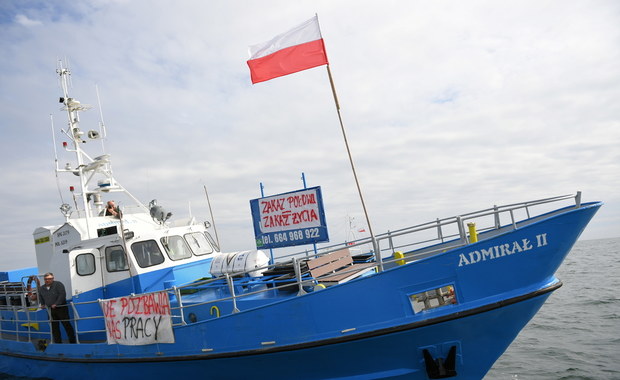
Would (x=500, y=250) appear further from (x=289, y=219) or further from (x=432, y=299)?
(x=289, y=219)

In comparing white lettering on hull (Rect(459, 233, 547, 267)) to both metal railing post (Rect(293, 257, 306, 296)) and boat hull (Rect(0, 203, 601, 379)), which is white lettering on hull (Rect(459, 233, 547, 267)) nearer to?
boat hull (Rect(0, 203, 601, 379))

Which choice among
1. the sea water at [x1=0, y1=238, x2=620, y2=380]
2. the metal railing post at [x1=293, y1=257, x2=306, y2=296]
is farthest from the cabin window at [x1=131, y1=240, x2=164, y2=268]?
the sea water at [x1=0, y1=238, x2=620, y2=380]

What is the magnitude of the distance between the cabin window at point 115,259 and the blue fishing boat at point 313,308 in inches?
0.8

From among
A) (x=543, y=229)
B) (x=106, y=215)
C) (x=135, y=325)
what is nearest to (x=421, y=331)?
(x=543, y=229)

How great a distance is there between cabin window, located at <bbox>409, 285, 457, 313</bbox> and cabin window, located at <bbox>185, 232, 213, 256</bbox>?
556cm

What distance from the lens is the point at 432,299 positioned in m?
5.52

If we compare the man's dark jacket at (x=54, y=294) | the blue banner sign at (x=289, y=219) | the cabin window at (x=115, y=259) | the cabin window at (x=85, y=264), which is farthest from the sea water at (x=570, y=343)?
the man's dark jacket at (x=54, y=294)

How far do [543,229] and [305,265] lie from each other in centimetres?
366

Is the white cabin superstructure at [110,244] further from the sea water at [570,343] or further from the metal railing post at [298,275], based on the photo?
the sea water at [570,343]

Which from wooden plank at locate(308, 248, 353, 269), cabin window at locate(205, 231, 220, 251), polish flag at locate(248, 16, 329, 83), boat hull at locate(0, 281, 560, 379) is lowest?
boat hull at locate(0, 281, 560, 379)

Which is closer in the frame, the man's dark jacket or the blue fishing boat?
the blue fishing boat

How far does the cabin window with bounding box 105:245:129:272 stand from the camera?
27.2ft

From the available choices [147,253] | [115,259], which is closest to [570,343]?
[147,253]

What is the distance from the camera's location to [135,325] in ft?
23.0
